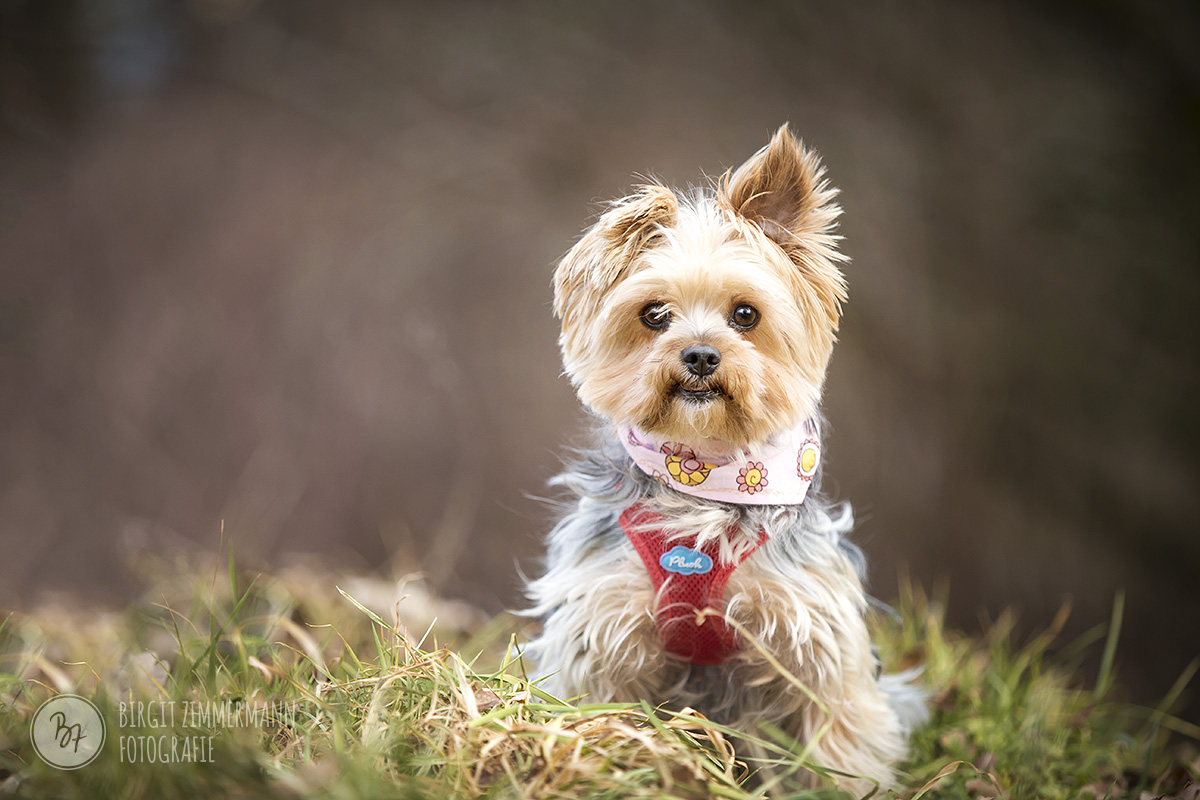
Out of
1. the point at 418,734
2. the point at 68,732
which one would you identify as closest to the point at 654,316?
the point at 418,734

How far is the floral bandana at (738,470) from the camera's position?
3094mm

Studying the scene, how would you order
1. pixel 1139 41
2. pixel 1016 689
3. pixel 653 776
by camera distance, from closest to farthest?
pixel 653 776
pixel 1016 689
pixel 1139 41

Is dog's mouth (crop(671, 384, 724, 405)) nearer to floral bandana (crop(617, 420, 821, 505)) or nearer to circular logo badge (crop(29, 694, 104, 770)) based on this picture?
floral bandana (crop(617, 420, 821, 505))

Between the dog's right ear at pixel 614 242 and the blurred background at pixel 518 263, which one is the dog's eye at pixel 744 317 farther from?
the blurred background at pixel 518 263

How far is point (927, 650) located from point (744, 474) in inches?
107

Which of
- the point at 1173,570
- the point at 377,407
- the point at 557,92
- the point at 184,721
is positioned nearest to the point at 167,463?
the point at 377,407

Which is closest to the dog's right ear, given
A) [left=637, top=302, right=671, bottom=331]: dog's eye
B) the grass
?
[left=637, top=302, right=671, bottom=331]: dog's eye

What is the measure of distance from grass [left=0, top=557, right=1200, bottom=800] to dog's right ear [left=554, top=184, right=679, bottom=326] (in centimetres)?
136

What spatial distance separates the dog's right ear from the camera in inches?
126

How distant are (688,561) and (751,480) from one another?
387mm

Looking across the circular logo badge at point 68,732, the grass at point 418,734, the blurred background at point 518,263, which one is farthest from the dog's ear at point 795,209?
the blurred background at point 518,263

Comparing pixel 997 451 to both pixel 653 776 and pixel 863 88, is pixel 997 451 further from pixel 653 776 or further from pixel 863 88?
pixel 653 776

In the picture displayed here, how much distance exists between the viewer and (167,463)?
8.65 m

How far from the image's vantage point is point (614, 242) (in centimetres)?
322
